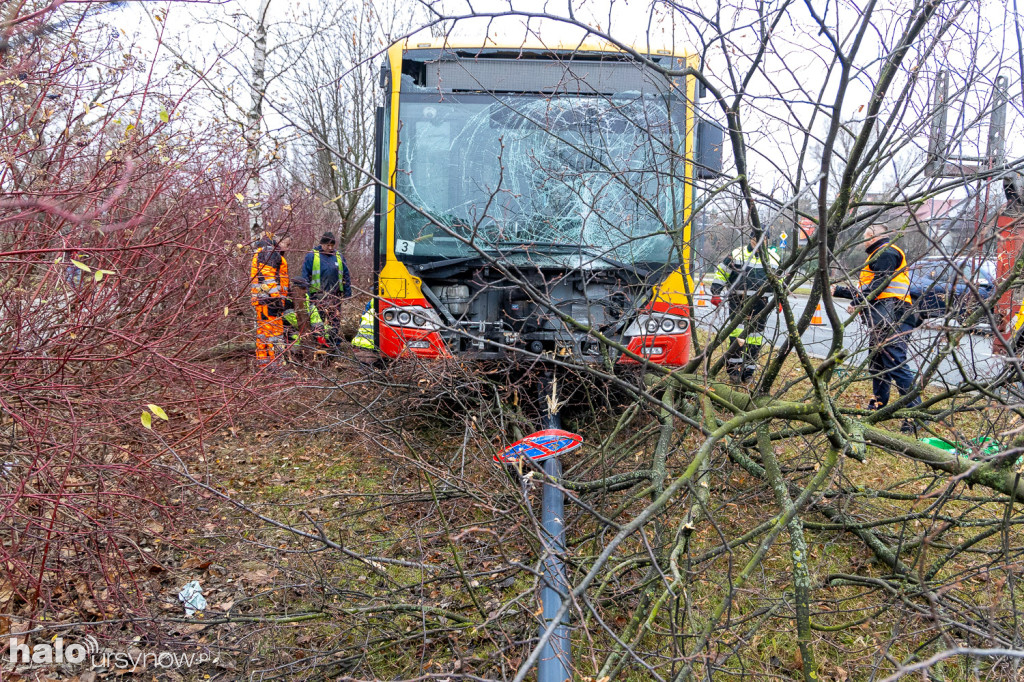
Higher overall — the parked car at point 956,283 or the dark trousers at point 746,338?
the parked car at point 956,283

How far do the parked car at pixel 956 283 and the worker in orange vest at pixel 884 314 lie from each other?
0.41 ft

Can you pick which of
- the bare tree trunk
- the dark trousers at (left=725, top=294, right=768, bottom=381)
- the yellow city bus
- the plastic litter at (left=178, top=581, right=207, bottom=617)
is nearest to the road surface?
the dark trousers at (left=725, top=294, right=768, bottom=381)

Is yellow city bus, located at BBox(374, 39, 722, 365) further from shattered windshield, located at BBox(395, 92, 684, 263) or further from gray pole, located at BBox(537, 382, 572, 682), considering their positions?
gray pole, located at BBox(537, 382, 572, 682)

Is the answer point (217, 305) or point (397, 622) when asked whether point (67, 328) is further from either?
point (397, 622)

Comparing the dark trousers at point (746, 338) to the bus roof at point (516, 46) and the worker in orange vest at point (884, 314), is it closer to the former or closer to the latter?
the worker in orange vest at point (884, 314)

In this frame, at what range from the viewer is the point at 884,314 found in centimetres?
397

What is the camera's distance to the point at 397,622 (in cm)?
338

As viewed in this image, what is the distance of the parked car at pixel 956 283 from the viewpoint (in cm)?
219

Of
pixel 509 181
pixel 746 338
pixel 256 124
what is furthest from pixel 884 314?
pixel 256 124

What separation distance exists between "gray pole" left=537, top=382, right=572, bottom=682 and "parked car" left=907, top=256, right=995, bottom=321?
4.70 ft

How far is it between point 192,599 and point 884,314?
13.1ft

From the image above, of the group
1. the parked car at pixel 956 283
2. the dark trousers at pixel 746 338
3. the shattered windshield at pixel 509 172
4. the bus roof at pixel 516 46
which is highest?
the bus roof at pixel 516 46

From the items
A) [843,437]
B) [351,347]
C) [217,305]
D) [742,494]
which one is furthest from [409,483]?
[843,437]

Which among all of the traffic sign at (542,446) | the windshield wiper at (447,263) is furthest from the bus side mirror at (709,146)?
the traffic sign at (542,446)
